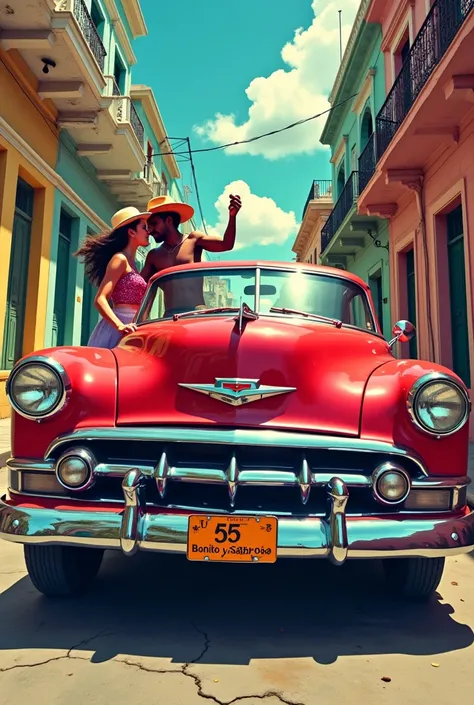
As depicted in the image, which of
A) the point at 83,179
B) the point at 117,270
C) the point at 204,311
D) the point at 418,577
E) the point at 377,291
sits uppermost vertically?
the point at 83,179

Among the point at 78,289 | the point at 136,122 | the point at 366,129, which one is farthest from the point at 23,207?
the point at 366,129

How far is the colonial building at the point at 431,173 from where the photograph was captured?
7004 millimetres

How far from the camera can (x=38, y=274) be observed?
353 inches

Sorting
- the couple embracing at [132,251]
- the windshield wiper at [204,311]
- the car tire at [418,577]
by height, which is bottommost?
the car tire at [418,577]

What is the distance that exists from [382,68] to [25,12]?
7573mm

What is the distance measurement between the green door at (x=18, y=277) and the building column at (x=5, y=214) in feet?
2.04

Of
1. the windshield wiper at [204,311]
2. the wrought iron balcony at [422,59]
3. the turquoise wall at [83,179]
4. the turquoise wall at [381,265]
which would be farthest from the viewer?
the turquoise wall at [381,265]

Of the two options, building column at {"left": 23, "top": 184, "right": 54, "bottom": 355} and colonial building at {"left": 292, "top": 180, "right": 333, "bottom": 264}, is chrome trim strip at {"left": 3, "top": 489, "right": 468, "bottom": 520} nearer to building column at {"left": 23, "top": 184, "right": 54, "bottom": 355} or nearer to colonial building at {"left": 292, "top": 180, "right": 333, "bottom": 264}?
building column at {"left": 23, "top": 184, "right": 54, "bottom": 355}

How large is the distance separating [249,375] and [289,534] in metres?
0.66

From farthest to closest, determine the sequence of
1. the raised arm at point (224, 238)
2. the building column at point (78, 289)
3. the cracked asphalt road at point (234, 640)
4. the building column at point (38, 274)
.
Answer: the building column at point (78, 289) < the building column at point (38, 274) < the raised arm at point (224, 238) < the cracked asphalt road at point (234, 640)

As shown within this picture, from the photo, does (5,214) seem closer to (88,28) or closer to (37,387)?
(88,28)

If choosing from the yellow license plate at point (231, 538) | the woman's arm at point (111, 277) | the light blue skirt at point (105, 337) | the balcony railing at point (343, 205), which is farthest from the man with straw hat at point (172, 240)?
the balcony railing at point (343, 205)

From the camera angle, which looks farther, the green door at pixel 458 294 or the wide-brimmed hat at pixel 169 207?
the green door at pixel 458 294

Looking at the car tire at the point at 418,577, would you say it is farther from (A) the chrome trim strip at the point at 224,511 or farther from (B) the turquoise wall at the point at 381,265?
(B) the turquoise wall at the point at 381,265
